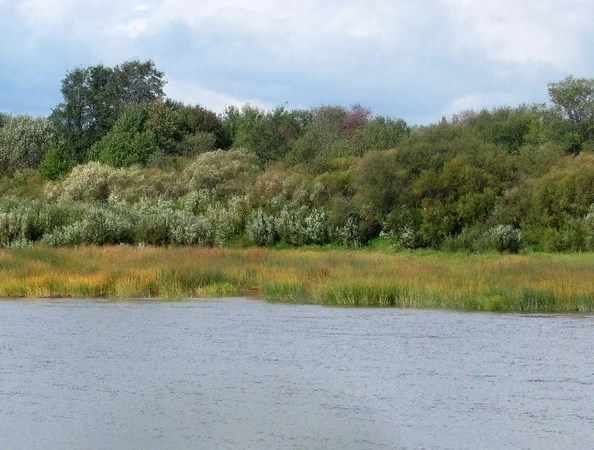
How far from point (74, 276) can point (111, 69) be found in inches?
2433

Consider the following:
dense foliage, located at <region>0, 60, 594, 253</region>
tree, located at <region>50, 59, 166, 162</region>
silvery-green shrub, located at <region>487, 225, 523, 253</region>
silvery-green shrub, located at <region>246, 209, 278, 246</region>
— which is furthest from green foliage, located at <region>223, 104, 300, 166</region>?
silvery-green shrub, located at <region>487, 225, 523, 253</region>

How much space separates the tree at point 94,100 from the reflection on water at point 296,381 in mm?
65669

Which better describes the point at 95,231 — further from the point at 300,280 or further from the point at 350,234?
the point at 300,280

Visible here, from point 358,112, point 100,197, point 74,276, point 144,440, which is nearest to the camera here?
point 144,440

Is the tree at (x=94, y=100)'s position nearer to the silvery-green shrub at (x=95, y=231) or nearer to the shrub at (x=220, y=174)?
the shrub at (x=220, y=174)

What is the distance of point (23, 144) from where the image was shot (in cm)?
8712

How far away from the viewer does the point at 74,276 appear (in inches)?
1199

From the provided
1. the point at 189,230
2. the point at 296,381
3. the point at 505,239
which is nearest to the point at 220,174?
the point at 189,230

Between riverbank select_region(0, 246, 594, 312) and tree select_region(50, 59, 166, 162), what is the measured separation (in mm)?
51093

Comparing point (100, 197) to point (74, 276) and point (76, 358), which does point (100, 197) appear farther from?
point (76, 358)

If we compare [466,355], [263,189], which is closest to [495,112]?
[263,189]

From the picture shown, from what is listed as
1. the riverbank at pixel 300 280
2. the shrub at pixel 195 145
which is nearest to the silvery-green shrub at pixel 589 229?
the riverbank at pixel 300 280

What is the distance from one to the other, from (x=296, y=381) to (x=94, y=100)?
7676 cm

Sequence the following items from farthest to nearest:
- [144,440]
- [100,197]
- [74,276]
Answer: [100,197] → [74,276] → [144,440]
